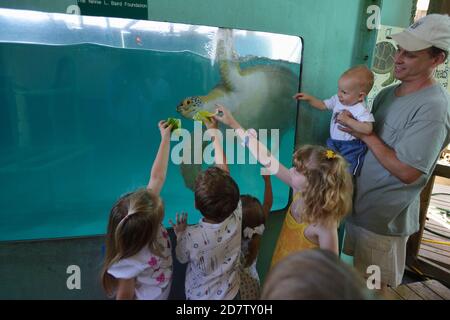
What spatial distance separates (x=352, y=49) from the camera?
6.32 ft

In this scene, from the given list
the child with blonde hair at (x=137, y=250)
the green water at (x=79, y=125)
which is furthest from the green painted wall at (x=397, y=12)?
the child with blonde hair at (x=137, y=250)

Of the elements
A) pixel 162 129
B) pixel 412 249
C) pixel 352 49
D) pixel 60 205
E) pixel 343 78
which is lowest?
pixel 412 249

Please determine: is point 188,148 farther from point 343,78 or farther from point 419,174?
point 419,174

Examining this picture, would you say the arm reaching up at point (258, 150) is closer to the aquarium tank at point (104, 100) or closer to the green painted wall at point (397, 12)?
the aquarium tank at point (104, 100)

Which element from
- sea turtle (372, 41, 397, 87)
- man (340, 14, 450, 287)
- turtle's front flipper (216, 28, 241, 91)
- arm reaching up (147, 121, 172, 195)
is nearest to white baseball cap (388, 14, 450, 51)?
man (340, 14, 450, 287)

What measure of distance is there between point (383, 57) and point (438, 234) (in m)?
2.77

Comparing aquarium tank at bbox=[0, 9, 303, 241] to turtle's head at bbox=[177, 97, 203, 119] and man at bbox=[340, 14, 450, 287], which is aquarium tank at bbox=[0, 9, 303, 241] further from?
man at bbox=[340, 14, 450, 287]

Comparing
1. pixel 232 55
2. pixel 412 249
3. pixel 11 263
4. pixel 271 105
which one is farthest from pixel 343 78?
pixel 412 249

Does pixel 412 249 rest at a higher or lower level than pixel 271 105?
lower

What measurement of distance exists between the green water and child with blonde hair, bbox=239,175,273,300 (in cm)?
46

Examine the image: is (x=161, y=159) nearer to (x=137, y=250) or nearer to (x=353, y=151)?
(x=137, y=250)

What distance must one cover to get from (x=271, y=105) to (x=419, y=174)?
2.77 feet

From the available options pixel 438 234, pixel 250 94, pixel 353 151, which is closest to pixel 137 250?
pixel 250 94

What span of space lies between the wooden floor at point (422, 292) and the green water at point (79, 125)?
185 centimetres
